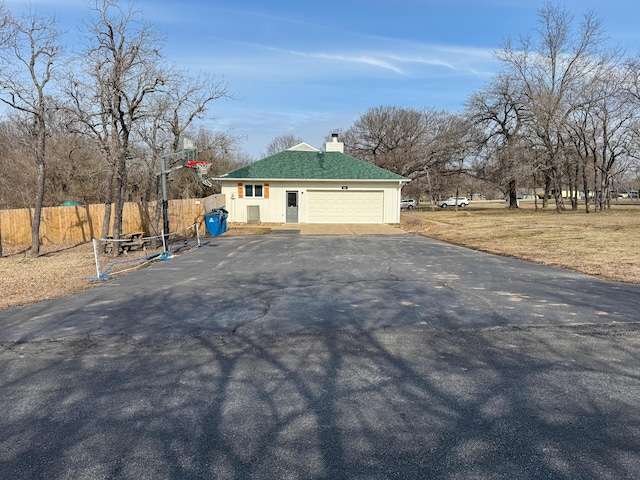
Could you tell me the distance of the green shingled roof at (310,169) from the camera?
25.6 m

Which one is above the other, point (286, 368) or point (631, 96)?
point (631, 96)

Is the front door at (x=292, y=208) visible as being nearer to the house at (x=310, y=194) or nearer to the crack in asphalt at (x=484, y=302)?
the house at (x=310, y=194)

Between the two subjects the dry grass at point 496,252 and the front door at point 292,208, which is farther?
the front door at point 292,208

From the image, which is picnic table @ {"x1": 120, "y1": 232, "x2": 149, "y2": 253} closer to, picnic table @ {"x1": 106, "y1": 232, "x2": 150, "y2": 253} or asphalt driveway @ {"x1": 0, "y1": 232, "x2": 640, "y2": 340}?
picnic table @ {"x1": 106, "y1": 232, "x2": 150, "y2": 253}

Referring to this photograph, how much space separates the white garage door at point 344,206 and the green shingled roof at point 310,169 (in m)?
1.02

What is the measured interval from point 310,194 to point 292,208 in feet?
4.73

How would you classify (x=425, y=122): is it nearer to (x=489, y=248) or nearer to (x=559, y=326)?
(x=489, y=248)

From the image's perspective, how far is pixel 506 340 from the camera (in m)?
4.98

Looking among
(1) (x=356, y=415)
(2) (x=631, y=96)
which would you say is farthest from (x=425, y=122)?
(1) (x=356, y=415)

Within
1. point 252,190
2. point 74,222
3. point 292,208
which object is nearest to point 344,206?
point 292,208

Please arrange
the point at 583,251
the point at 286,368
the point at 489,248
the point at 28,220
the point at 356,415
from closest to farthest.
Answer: the point at 356,415 → the point at 286,368 → the point at 583,251 → the point at 489,248 → the point at 28,220

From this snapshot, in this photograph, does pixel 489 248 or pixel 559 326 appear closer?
pixel 559 326

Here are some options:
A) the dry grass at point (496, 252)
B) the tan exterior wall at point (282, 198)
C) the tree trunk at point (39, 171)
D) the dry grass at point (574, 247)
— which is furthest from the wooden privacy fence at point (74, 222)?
the dry grass at point (574, 247)

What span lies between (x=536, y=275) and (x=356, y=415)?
7.52 m
